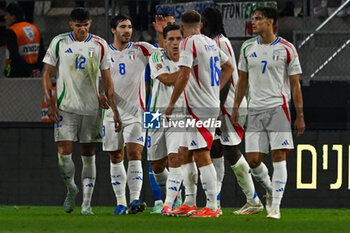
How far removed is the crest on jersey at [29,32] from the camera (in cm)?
1355

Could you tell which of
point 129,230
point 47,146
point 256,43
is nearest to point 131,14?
point 47,146

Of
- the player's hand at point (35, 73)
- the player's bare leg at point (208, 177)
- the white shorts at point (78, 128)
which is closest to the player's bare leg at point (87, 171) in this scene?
the white shorts at point (78, 128)

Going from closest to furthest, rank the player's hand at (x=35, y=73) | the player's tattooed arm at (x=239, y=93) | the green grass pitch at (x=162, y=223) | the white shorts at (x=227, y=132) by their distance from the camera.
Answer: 1. the green grass pitch at (x=162, y=223)
2. the player's tattooed arm at (x=239, y=93)
3. the white shorts at (x=227, y=132)
4. the player's hand at (x=35, y=73)

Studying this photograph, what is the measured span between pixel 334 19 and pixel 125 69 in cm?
544

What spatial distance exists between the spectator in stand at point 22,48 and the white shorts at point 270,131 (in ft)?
16.0

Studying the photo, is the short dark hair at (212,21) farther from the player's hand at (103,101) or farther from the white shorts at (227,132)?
the player's hand at (103,101)

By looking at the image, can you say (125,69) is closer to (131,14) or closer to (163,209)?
(163,209)

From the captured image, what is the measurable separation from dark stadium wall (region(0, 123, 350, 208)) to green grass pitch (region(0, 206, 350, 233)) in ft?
5.96

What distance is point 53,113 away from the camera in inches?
392

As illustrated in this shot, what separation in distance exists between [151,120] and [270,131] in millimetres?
1728

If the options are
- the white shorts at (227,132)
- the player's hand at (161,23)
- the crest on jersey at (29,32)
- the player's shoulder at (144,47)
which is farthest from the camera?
the crest on jersey at (29,32)

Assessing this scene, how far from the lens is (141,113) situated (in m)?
10.4

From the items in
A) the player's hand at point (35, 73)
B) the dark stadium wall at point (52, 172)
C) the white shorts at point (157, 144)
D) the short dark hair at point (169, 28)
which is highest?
the short dark hair at point (169, 28)

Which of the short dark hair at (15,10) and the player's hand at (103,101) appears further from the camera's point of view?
the short dark hair at (15,10)
